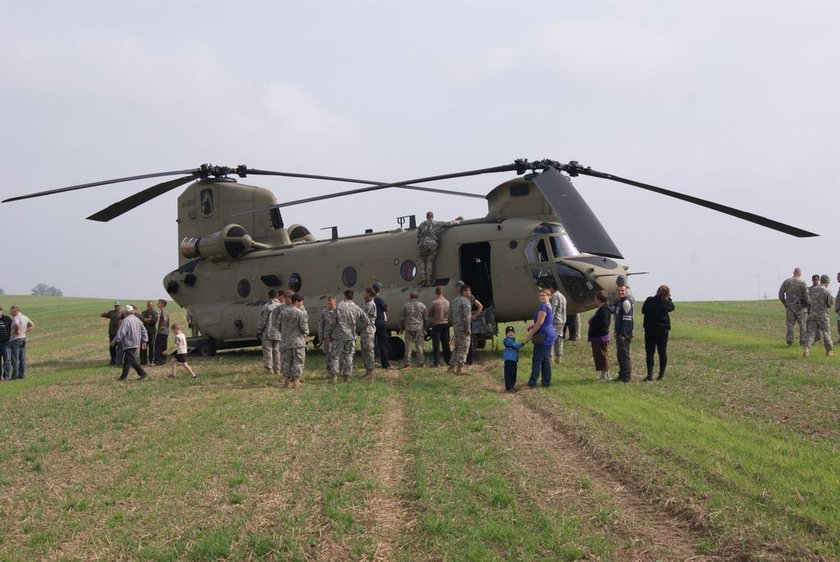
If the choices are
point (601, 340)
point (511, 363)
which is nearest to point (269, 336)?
point (511, 363)

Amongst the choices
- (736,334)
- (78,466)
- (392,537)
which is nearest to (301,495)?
(392,537)

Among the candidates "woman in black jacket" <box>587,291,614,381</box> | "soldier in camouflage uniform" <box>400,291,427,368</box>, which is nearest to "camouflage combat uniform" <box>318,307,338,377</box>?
"soldier in camouflage uniform" <box>400,291,427,368</box>

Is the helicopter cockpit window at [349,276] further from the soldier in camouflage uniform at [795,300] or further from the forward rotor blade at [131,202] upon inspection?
the soldier in camouflage uniform at [795,300]

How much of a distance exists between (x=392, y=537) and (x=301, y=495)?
134 cm

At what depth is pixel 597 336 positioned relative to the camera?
12695 mm

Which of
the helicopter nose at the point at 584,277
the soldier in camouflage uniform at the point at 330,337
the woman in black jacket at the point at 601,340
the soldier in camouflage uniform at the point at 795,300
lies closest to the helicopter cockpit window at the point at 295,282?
the soldier in camouflage uniform at the point at 330,337

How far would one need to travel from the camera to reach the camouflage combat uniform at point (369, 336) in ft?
47.9

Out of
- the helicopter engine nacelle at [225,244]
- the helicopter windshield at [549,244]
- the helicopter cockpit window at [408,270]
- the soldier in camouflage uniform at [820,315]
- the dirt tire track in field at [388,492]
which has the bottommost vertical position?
the dirt tire track in field at [388,492]

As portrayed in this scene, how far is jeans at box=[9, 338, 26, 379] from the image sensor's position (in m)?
17.0

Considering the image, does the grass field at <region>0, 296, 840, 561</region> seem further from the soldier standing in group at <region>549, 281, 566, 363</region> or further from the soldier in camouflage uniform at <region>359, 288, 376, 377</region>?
the soldier standing in group at <region>549, 281, 566, 363</region>

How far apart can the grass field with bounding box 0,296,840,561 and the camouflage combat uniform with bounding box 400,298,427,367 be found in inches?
116

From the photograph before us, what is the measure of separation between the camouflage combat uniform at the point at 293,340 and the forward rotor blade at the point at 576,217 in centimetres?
521

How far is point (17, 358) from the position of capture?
17031 mm

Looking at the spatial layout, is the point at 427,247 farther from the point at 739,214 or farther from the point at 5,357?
the point at 5,357
